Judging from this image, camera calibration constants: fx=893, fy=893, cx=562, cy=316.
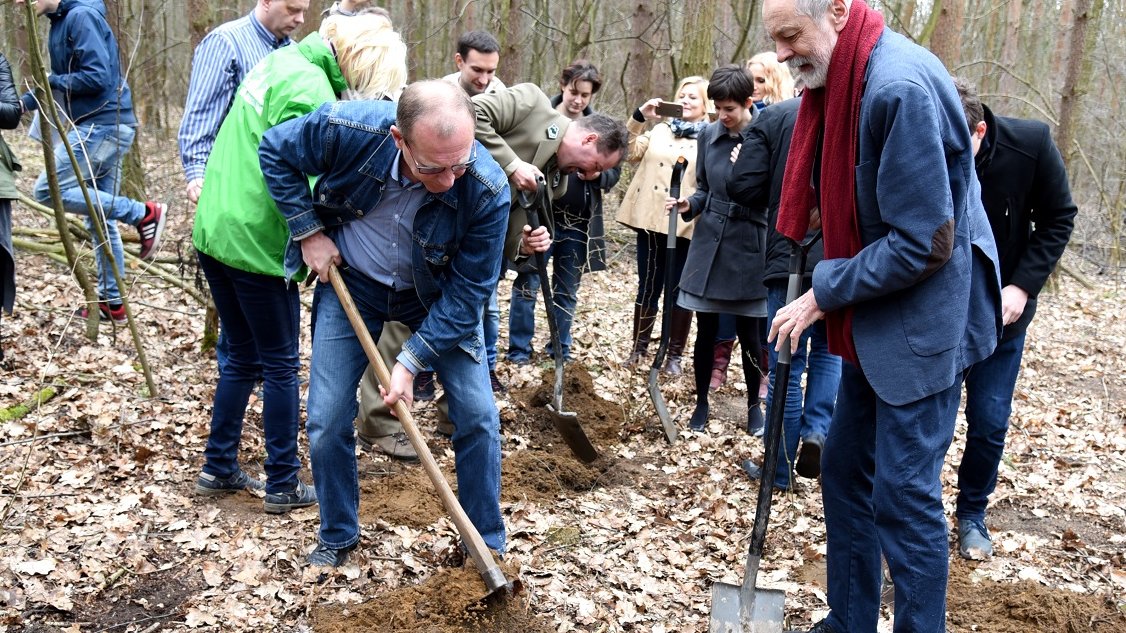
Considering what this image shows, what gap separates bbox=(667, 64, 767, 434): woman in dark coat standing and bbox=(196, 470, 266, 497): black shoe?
8.46 ft

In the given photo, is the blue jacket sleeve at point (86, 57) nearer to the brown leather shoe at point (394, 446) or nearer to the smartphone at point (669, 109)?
the brown leather shoe at point (394, 446)

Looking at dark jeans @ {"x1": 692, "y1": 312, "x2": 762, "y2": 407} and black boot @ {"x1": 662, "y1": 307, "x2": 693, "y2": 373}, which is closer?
dark jeans @ {"x1": 692, "y1": 312, "x2": 762, "y2": 407}

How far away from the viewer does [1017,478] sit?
509 cm

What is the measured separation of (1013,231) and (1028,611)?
1.51 m

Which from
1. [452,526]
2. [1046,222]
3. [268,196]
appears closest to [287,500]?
[452,526]

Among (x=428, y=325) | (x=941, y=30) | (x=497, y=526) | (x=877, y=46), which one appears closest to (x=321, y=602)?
(x=497, y=526)

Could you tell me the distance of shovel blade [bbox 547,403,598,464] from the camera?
486cm

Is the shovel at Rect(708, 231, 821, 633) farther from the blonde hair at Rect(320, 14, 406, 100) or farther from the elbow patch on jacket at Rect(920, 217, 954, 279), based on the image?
the blonde hair at Rect(320, 14, 406, 100)

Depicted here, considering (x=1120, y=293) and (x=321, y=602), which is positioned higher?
(x=321, y=602)

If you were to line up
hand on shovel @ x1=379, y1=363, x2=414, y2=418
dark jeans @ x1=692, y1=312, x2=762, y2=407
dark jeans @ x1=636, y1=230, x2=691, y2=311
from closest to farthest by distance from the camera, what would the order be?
1. hand on shovel @ x1=379, y1=363, x2=414, y2=418
2. dark jeans @ x1=692, y1=312, x2=762, y2=407
3. dark jeans @ x1=636, y1=230, x2=691, y2=311

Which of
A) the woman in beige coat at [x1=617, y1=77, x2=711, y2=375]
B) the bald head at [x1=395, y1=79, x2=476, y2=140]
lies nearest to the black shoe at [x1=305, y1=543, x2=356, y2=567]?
the bald head at [x1=395, y1=79, x2=476, y2=140]

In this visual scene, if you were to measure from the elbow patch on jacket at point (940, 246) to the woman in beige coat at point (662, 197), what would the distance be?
3822 mm

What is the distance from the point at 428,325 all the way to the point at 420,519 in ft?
4.13

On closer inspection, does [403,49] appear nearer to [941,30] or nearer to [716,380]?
[716,380]
